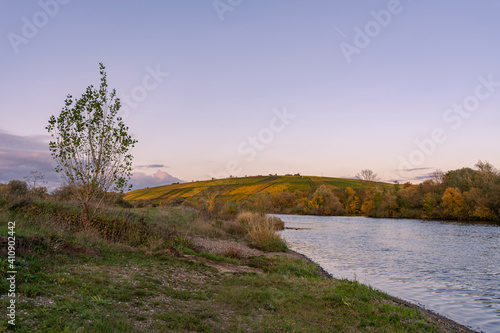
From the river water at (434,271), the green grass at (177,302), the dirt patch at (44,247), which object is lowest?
the river water at (434,271)

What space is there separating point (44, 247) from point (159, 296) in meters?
3.71

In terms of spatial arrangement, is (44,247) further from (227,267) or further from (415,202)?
(415,202)

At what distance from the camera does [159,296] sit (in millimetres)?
7953

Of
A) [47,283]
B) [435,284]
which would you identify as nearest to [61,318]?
[47,283]

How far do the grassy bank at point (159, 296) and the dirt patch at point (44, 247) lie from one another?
0.09 ft

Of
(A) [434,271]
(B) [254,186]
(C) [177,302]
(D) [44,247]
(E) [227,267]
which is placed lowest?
(A) [434,271]

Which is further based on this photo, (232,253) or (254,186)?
(254,186)

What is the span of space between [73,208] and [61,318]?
12835mm

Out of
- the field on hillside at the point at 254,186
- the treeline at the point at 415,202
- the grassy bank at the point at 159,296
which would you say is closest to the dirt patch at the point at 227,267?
the grassy bank at the point at 159,296

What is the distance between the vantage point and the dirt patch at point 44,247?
7910 millimetres

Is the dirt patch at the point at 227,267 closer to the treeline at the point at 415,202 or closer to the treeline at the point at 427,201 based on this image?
the treeline at the point at 415,202

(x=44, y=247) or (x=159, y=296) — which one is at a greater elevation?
(x=44, y=247)

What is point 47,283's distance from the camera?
679cm

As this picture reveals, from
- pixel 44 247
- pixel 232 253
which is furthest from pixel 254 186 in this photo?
pixel 44 247
